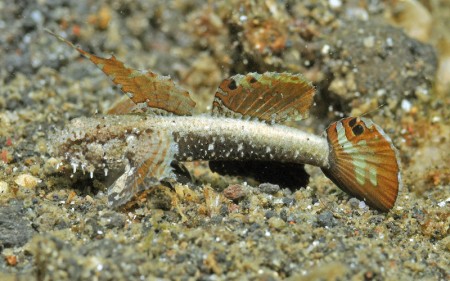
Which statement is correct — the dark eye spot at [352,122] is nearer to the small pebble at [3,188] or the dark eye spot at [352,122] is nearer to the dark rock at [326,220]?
the dark rock at [326,220]

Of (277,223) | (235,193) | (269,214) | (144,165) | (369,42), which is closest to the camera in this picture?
(277,223)

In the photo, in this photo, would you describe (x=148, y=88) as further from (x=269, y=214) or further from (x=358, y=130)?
(x=358, y=130)

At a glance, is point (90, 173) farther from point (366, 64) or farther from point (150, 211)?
point (366, 64)

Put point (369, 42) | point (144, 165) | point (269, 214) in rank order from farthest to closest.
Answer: point (369, 42) < point (144, 165) < point (269, 214)

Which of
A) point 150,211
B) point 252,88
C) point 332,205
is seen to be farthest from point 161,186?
point 332,205

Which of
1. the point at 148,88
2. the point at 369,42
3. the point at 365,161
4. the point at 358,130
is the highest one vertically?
the point at 369,42

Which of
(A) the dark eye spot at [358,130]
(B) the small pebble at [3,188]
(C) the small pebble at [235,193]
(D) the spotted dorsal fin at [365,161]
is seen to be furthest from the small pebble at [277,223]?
(B) the small pebble at [3,188]

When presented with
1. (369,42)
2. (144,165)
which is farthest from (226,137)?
(369,42)
